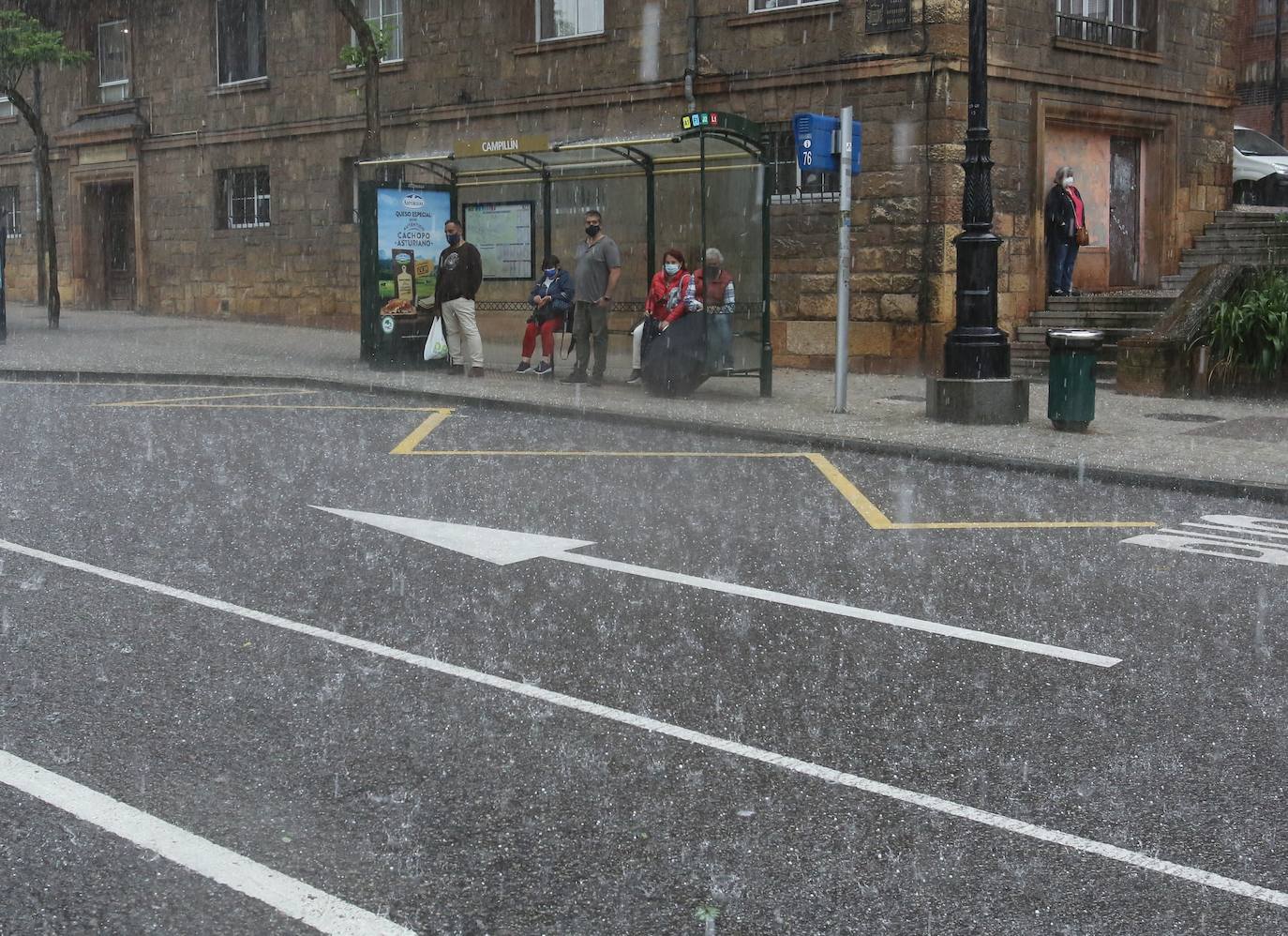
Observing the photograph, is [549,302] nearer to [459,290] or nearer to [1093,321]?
[459,290]

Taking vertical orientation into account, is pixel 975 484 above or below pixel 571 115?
below

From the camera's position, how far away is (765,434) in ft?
43.1

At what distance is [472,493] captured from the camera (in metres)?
9.83

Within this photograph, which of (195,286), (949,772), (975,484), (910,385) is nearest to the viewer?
(949,772)

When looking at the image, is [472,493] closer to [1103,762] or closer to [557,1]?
[1103,762]

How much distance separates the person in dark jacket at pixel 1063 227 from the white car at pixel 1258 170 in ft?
18.2

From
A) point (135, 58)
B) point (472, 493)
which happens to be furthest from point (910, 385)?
point (135, 58)

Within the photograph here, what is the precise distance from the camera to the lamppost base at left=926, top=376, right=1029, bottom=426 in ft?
44.3

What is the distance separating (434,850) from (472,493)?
19.5 feet

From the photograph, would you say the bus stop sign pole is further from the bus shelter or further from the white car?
the white car

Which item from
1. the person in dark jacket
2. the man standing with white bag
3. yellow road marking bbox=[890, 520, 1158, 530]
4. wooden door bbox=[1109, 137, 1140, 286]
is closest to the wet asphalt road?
yellow road marking bbox=[890, 520, 1158, 530]

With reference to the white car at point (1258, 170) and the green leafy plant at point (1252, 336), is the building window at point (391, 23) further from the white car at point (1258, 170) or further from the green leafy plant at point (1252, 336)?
the green leafy plant at point (1252, 336)

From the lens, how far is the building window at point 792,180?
19688 millimetres

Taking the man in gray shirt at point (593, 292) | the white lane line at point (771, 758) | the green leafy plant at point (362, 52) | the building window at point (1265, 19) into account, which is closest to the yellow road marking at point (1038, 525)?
the white lane line at point (771, 758)
